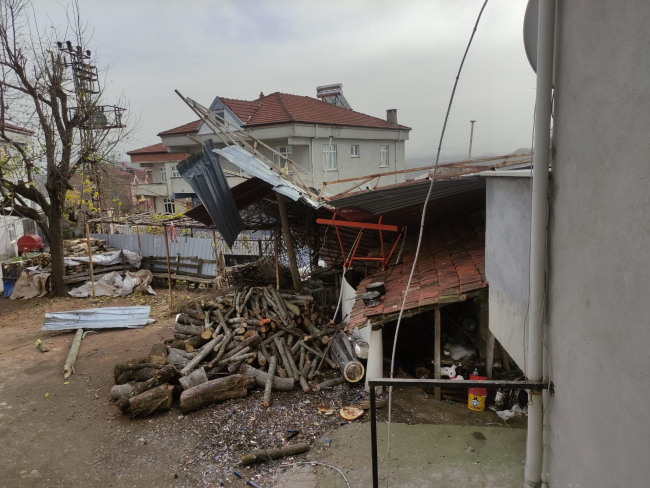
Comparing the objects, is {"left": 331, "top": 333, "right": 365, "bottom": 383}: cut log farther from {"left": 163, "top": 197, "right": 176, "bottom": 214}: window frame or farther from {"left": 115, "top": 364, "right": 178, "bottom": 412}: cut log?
{"left": 163, "top": 197, "right": 176, "bottom": 214}: window frame

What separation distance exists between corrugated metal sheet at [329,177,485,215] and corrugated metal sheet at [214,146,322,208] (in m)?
0.70

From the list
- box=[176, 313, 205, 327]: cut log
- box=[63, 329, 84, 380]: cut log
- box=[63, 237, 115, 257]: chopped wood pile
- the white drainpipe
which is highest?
the white drainpipe

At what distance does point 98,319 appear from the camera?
1240 centimetres

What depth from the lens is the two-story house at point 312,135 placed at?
73.7ft

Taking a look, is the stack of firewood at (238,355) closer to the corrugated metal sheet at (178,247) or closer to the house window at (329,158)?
the corrugated metal sheet at (178,247)

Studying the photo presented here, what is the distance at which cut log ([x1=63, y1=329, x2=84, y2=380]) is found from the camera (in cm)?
932

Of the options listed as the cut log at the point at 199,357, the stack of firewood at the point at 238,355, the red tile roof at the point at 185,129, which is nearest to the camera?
the stack of firewood at the point at 238,355

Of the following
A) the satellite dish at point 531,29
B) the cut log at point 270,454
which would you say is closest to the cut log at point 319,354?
the cut log at point 270,454

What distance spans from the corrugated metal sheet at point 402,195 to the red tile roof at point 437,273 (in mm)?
1341

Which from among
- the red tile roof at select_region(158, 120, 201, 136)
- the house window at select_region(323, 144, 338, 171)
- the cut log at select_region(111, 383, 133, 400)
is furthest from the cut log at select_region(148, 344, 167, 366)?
the red tile roof at select_region(158, 120, 201, 136)

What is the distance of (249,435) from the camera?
21.3 ft

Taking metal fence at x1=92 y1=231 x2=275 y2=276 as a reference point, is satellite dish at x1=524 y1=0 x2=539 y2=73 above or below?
above

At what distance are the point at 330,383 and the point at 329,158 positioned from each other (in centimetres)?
1784

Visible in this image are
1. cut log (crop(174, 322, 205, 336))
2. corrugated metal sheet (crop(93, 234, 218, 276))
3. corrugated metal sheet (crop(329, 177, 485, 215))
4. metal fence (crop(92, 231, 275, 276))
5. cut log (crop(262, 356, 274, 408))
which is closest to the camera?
corrugated metal sheet (crop(329, 177, 485, 215))
